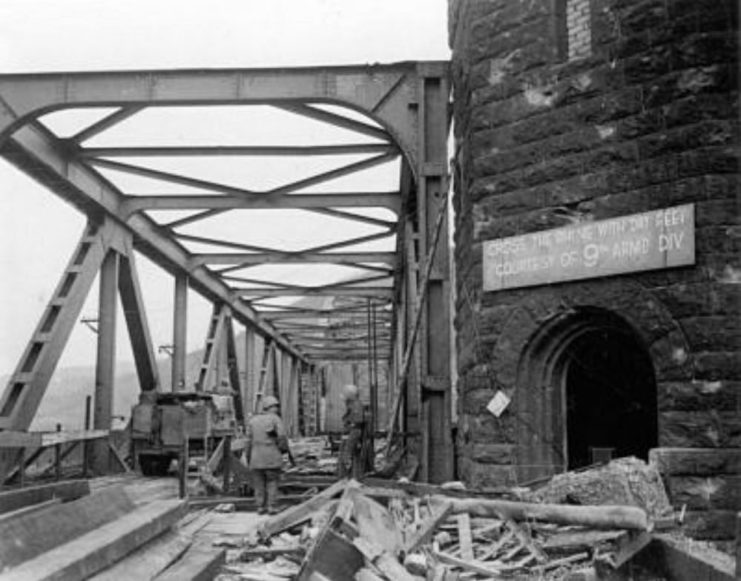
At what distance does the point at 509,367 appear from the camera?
861cm

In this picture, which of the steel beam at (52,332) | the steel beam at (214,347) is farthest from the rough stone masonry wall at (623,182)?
the steel beam at (214,347)

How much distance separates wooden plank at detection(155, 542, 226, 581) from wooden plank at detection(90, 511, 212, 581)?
5cm

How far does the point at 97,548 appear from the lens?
5.52 metres

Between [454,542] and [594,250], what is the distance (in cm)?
287

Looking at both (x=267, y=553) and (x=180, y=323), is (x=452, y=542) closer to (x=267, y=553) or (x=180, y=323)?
(x=267, y=553)

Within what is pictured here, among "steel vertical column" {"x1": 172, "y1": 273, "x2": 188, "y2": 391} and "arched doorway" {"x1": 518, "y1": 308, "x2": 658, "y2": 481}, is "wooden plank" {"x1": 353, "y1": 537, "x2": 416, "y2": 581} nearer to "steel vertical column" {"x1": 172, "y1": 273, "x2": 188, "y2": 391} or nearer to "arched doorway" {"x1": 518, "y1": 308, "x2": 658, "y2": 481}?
"arched doorway" {"x1": 518, "y1": 308, "x2": 658, "y2": 481}

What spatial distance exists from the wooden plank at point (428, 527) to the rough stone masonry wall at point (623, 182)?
182 centimetres

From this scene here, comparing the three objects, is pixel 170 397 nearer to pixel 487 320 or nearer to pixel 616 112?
pixel 487 320

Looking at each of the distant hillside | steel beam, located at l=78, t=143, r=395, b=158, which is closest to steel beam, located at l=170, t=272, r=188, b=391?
steel beam, located at l=78, t=143, r=395, b=158

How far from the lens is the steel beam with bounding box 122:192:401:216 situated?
16844 millimetres

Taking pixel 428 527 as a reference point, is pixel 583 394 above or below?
above

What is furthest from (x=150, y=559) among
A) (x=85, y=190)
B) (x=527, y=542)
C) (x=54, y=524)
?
(x=85, y=190)

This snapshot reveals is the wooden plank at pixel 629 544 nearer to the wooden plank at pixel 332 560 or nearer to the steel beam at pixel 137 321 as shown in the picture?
the wooden plank at pixel 332 560

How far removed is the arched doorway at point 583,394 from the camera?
8477 mm
